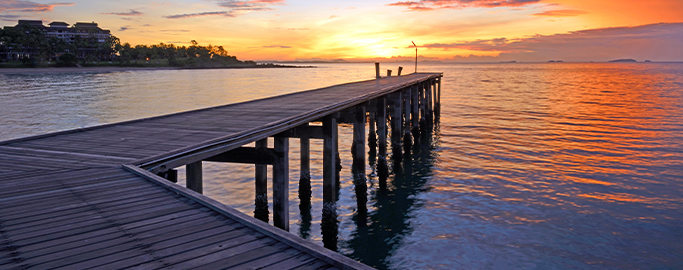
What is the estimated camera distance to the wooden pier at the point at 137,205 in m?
3.22

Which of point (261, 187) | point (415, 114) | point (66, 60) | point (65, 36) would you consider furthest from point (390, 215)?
point (65, 36)

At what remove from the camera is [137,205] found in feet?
14.3

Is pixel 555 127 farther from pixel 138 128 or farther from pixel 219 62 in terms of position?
pixel 219 62

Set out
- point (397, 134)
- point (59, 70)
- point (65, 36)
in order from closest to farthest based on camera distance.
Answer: point (397, 134) → point (59, 70) → point (65, 36)

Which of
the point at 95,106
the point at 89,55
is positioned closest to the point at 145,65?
the point at 89,55

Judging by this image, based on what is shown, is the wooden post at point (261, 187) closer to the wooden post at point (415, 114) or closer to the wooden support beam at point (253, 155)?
the wooden support beam at point (253, 155)

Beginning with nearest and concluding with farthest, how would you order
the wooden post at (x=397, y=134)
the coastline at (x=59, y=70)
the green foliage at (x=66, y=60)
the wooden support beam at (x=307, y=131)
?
1. the wooden support beam at (x=307, y=131)
2. the wooden post at (x=397, y=134)
3. the coastline at (x=59, y=70)
4. the green foliage at (x=66, y=60)

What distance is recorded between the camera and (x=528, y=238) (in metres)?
9.67

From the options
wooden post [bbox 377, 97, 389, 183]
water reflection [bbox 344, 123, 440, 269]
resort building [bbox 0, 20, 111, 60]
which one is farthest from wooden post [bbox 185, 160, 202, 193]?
resort building [bbox 0, 20, 111, 60]

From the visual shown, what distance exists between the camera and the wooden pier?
127 inches

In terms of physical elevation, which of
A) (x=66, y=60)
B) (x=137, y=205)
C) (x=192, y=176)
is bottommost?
(x=192, y=176)

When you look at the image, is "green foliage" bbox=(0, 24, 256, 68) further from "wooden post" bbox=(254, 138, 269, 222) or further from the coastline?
"wooden post" bbox=(254, 138, 269, 222)

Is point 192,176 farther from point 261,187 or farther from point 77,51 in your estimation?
point 77,51

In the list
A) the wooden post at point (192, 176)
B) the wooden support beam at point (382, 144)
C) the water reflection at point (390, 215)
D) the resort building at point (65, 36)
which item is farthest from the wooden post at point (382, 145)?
the resort building at point (65, 36)
